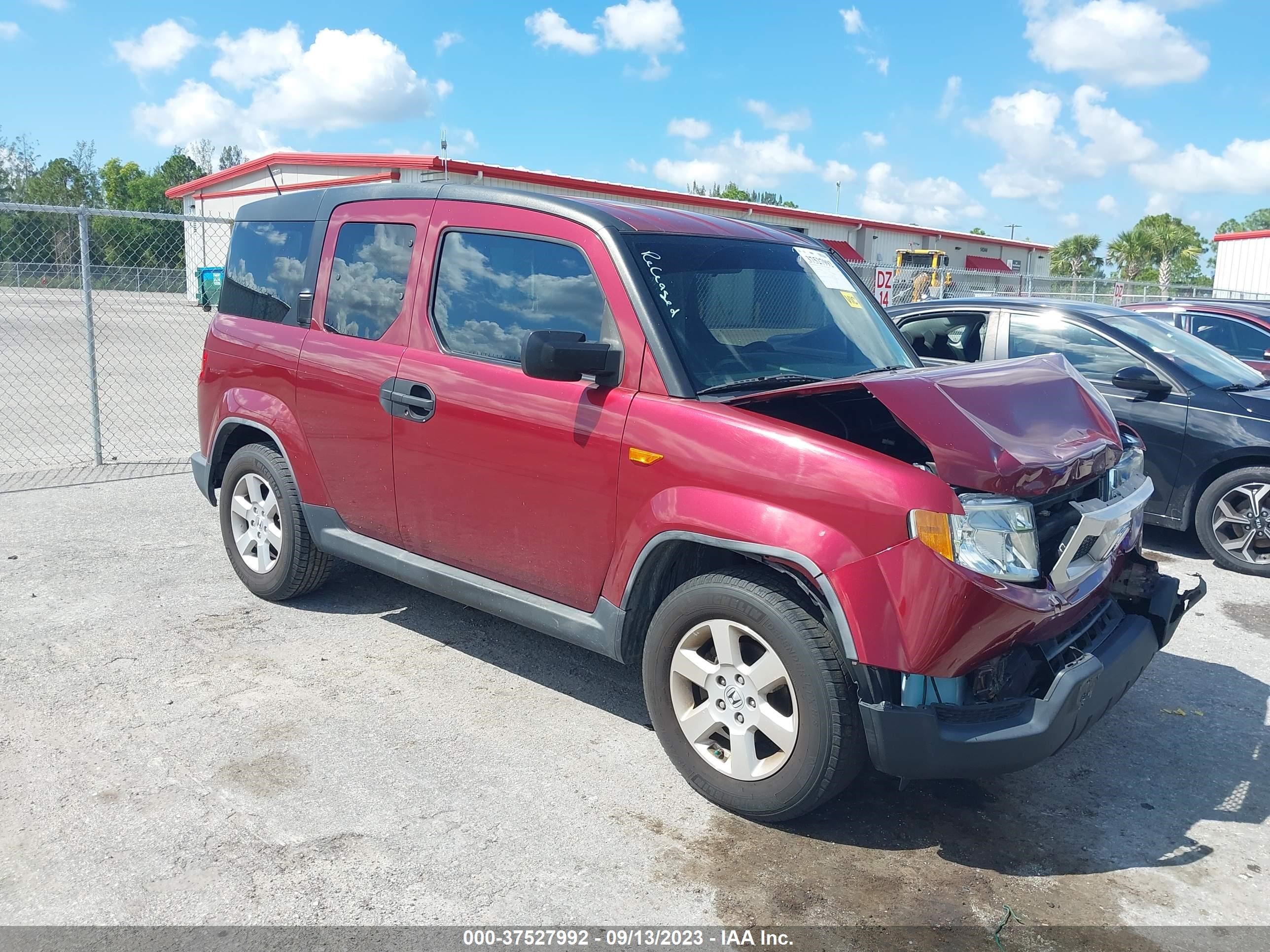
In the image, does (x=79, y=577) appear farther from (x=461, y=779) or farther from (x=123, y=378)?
(x=123, y=378)

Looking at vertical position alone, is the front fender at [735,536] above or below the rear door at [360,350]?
below

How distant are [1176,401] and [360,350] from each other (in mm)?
5461

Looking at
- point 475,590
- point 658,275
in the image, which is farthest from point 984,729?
point 475,590

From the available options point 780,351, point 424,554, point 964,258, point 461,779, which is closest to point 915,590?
point 780,351

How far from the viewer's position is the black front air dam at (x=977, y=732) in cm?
299

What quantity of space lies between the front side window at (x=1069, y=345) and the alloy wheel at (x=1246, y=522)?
1122 millimetres

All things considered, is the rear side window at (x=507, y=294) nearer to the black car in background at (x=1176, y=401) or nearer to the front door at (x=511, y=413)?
the front door at (x=511, y=413)

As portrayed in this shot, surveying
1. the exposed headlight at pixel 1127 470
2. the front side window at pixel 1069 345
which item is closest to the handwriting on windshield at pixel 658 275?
the exposed headlight at pixel 1127 470

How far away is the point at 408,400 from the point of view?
4.36 metres

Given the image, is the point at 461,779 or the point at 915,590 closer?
the point at 915,590

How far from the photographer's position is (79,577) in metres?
5.81

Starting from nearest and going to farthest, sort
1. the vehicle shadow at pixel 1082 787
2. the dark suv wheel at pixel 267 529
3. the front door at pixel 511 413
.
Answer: the vehicle shadow at pixel 1082 787 → the front door at pixel 511 413 → the dark suv wheel at pixel 267 529

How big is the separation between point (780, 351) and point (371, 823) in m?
2.28

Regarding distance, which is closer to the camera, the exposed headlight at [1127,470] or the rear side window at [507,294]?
the exposed headlight at [1127,470]
